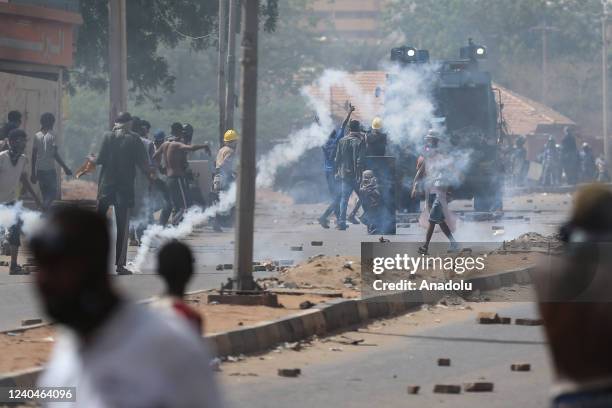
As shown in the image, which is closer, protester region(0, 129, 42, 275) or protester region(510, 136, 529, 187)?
protester region(0, 129, 42, 275)

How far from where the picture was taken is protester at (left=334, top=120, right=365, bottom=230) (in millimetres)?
24297

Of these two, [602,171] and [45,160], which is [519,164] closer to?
[602,171]

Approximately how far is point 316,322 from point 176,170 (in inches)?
368

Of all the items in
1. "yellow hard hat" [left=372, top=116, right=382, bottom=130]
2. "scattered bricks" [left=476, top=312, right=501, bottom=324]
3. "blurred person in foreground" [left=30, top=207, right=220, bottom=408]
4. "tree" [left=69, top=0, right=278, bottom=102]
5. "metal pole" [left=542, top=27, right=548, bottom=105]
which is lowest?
"scattered bricks" [left=476, top=312, right=501, bottom=324]

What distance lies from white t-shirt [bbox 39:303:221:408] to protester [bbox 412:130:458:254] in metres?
13.5

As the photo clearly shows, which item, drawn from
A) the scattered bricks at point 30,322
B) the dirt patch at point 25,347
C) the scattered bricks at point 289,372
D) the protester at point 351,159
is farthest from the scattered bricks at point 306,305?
the protester at point 351,159

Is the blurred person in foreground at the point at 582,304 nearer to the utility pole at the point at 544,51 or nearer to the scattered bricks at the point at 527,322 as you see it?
the scattered bricks at the point at 527,322

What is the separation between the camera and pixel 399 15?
103 metres

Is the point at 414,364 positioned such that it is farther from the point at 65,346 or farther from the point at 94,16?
the point at 94,16

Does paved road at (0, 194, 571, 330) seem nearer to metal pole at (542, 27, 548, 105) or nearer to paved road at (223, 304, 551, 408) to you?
paved road at (223, 304, 551, 408)

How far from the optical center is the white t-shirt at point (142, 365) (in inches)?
124

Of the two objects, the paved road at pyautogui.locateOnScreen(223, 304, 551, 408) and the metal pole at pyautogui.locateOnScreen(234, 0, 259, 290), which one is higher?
the metal pole at pyautogui.locateOnScreen(234, 0, 259, 290)

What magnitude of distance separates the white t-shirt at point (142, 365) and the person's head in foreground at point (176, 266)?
1.61 m

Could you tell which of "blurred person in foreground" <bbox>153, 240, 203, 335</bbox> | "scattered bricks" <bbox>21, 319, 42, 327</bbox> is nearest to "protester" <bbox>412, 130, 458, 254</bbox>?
"scattered bricks" <bbox>21, 319, 42, 327</bbox>
